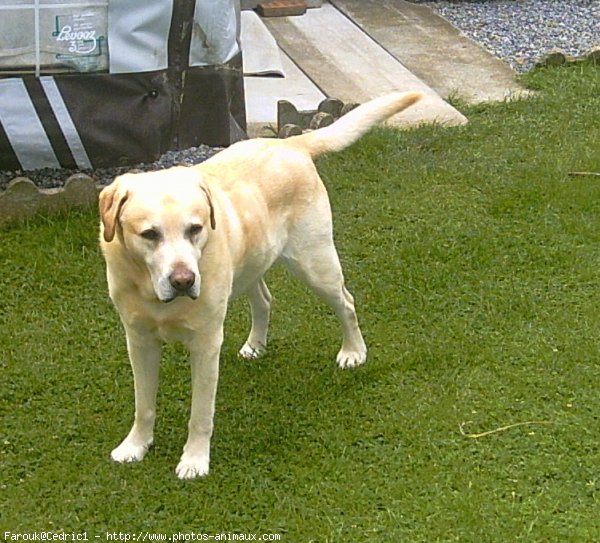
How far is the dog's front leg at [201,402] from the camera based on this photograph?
371 cm

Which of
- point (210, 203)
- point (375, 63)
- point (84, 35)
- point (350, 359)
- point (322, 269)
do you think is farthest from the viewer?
point (375, 63)

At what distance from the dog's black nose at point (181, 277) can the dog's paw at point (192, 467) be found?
84 centimetres

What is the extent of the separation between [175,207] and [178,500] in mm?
1065

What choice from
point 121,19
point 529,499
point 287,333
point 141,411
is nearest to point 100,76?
point 121,19

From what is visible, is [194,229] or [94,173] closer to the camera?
[194,229]

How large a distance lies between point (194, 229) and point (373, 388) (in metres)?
1.36

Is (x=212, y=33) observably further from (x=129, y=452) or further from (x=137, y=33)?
(x=129, y=452)

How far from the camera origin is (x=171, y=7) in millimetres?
5684

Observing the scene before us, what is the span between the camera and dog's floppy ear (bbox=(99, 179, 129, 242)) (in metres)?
3.38

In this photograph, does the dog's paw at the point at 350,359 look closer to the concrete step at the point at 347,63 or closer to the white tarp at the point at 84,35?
the white tarp at the point at 84,35

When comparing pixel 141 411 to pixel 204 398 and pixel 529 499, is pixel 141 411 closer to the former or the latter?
pixel 204 398

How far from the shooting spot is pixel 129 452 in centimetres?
396

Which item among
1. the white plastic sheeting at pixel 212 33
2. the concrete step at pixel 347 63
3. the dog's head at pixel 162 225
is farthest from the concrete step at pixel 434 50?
the dog's head at pixel 162 225

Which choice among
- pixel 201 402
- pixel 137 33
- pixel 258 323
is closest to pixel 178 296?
pixel 201 402
